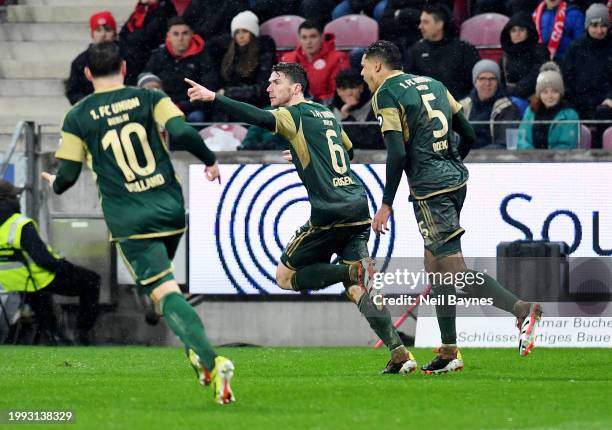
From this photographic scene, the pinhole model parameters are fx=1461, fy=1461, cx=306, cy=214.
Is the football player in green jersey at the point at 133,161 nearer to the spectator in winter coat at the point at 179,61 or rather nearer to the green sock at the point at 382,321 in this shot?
the green sock at the point at 382,321

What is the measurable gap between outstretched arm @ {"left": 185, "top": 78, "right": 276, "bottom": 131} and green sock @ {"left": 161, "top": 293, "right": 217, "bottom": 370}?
4.61 ft

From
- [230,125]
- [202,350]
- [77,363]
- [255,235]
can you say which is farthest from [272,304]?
[202,350]

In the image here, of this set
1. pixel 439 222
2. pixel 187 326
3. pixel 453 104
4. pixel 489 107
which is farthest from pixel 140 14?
pixel 187 326

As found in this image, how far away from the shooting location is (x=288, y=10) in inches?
718

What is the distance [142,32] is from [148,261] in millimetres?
10197

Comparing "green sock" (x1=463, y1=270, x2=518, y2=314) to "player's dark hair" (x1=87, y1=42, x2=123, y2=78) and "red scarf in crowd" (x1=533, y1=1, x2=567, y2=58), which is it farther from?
"red scarf in crowd" (x1=533, y1=1, x2=567, y2=58)

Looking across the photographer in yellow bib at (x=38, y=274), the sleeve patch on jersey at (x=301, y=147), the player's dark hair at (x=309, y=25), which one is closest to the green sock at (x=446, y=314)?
the sleeve patch on jersey at (x=301, y=147)

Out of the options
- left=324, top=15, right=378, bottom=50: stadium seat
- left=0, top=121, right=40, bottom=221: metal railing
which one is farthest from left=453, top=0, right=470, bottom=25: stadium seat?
left=0, top=121, right=40, bottom=221: metal railing

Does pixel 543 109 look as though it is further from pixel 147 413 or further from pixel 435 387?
pixel 147 413

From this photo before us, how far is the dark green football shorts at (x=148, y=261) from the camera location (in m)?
8.51

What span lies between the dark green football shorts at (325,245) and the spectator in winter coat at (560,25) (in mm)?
6541

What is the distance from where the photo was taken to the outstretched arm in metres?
9.20

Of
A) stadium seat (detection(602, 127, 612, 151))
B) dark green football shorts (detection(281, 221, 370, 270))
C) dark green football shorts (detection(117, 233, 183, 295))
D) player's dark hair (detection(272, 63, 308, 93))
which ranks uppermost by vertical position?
player's dark hair (detection(272, 63, 308, 93))

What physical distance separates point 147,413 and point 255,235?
738 cm
